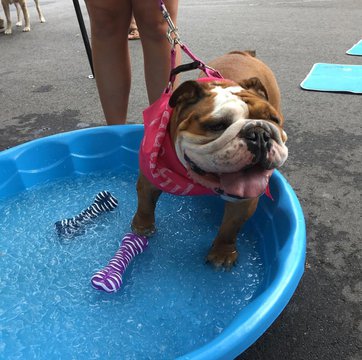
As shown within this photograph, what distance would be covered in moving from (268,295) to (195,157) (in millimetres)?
421

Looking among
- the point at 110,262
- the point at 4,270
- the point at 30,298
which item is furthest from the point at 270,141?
the point at 4,270

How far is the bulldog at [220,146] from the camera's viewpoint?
1.12 meters

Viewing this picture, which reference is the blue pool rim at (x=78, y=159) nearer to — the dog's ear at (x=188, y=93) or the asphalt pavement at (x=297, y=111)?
the asphalt pavement at (x=297, y=111)

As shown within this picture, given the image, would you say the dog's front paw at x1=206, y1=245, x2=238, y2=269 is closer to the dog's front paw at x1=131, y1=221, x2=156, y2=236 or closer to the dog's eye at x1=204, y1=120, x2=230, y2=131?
the dog's front paw at x1=131, y1=221, x2=156, y2=236

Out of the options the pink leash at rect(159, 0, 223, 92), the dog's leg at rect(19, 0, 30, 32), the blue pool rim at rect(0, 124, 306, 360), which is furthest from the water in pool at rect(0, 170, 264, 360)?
the dog's leg at rect(19, 0, 30, 32)

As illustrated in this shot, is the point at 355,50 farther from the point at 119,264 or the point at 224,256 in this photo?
the point at 119,264

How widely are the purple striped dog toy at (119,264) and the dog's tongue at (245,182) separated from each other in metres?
0.59

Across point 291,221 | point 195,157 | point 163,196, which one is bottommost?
point 163,196

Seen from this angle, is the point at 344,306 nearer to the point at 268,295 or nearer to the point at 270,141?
the point at 268,295

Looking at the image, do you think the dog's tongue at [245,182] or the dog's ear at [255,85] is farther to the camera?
the dog's ear at [255,85]

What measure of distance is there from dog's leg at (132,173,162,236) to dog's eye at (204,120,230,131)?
1.52 ft

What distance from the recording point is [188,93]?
1274 millimetres

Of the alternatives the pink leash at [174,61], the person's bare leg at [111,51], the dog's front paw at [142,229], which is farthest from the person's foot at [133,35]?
the dog's front paw at [142,229]

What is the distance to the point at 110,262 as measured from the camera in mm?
1609
